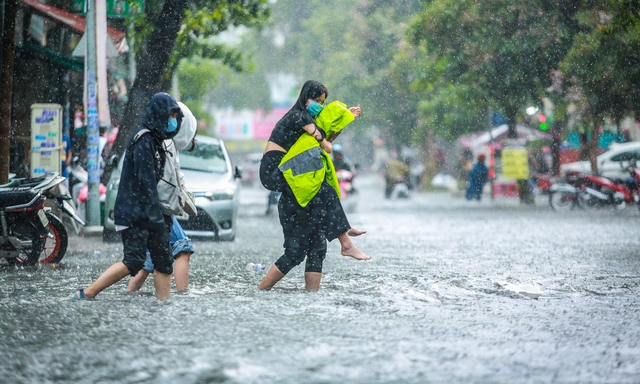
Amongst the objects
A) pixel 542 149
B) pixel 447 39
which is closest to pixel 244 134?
pixel 542 149

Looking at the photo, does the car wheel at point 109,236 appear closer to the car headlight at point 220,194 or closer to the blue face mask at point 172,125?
the car headlight at point 220,194

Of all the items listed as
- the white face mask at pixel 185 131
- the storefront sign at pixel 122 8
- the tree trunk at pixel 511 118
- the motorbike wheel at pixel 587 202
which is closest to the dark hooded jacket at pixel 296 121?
the white face mask at pixel 185 131

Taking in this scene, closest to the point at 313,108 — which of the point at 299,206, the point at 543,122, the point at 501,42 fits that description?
the point at 299,206

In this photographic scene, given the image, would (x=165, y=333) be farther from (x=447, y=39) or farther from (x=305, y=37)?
(x=305, y=37)

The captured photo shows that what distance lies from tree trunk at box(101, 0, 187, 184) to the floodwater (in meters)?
4.73

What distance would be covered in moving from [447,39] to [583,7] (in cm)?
384

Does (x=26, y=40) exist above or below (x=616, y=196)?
above

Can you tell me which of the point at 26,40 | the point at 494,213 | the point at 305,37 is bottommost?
the point at 494,213

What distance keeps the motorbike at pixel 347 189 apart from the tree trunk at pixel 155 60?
912 cm

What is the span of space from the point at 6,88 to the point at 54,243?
312 centimetres

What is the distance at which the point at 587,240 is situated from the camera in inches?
559

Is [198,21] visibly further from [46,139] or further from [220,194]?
[220,194]

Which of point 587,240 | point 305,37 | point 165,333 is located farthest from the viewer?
point 305,37

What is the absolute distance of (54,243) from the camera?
1106cm
